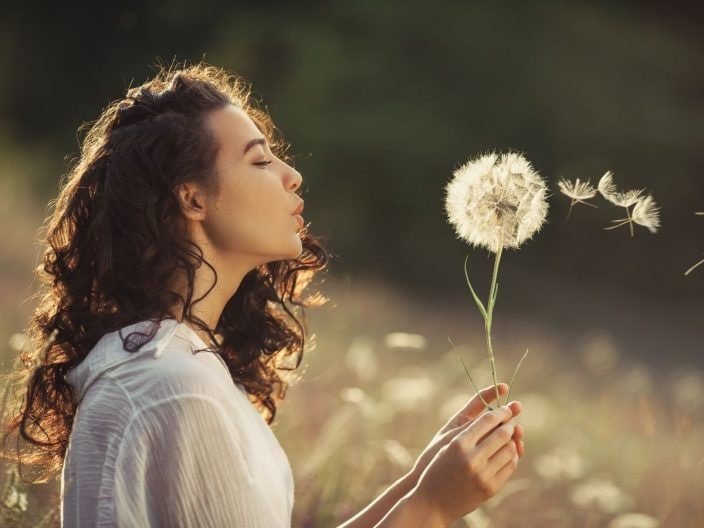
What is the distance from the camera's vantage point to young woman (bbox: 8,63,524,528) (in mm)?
1879

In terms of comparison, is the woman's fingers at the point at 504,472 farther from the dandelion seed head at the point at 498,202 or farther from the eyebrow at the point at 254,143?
the eyebrow at the point at 254,143

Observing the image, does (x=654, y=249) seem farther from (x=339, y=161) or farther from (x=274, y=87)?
(x=274, y=87)

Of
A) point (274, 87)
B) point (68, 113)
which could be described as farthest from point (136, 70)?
point (274, 87)

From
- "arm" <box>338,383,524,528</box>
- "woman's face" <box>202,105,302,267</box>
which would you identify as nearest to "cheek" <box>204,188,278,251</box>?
"woman's face" <box>202,105,302,267</box>

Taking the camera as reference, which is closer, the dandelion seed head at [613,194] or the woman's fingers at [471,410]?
the dandelion seed head at [613,194]

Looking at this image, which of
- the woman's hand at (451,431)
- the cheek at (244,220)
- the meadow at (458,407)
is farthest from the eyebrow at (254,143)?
the woman's hand at (451,431)

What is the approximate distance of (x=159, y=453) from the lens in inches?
73.5

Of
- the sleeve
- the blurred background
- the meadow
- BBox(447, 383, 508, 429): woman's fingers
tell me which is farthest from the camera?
the blurred background

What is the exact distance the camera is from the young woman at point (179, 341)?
6.16 feet

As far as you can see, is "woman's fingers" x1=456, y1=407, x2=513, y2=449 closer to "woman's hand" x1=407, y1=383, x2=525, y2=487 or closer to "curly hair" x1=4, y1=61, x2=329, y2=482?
"woman's hand" x1=407, y1=383, x2=525, y2=487

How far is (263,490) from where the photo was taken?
1956 mm

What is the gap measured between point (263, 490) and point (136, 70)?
1632 cm

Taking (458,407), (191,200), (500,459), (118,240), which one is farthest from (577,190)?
(458,407)

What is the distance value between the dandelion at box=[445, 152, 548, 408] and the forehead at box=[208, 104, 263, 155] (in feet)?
1.79
